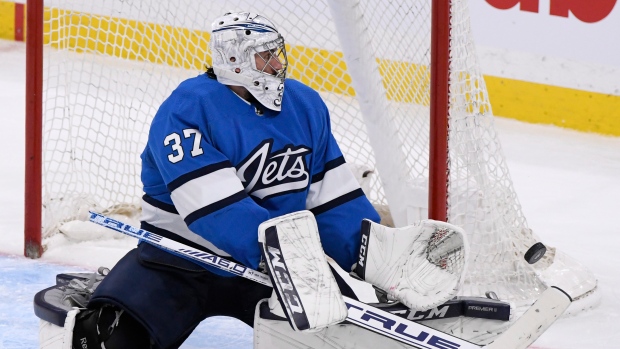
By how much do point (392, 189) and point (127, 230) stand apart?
4.18 ft

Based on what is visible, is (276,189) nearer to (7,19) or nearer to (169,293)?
(169,293)

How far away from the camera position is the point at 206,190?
2.35 metres

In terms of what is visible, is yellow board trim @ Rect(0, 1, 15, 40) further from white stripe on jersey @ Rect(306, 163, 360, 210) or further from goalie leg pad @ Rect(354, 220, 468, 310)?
goalie leg pad @ Rect(354, 220, 468, 310)

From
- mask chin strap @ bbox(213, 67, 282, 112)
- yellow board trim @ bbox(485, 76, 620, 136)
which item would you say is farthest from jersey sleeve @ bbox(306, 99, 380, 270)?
yellow board trim @ bbox(485, 76, 620, 136)

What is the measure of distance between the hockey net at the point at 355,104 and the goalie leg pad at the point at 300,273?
40.9 inches

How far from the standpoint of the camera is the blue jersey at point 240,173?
2355 millimetres

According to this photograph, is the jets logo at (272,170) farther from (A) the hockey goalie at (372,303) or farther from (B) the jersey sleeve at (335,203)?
(A) the hockey goalie at (372,303)

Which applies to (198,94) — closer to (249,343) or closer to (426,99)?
(249,343)

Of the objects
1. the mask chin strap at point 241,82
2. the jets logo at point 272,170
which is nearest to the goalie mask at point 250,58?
the mask chin strap at point 241,82

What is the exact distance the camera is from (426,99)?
11.7 ft

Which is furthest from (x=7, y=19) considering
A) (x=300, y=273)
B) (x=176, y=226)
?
(x=300, y=273)

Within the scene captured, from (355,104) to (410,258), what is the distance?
5.16ft

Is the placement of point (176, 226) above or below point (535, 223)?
above

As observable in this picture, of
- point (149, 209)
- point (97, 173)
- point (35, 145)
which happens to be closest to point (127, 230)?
point (149, 209)
